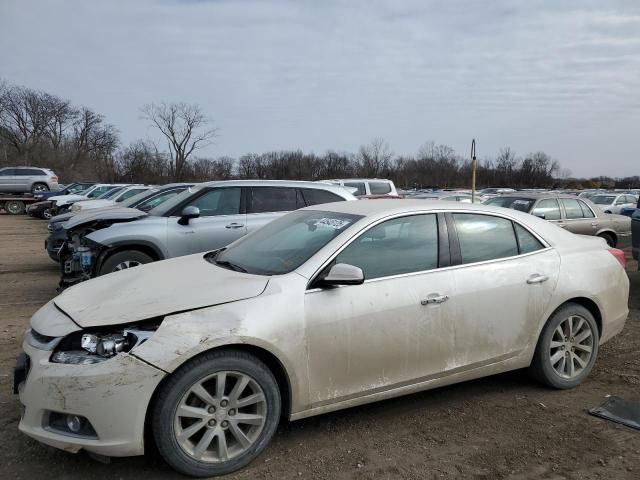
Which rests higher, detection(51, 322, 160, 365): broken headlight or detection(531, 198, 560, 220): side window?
detection(531, 198, 560, 220): side window

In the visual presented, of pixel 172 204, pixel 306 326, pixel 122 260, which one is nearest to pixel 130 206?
pixel 172 204

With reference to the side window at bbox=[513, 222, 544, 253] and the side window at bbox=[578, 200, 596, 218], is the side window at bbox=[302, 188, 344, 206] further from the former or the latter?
the side window at bbox=[578, 200, 596, 218]

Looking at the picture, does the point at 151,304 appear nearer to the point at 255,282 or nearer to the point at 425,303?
the point at 255,282

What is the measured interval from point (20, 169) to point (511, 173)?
252ft

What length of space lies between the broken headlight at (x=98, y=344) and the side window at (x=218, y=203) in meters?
4.85

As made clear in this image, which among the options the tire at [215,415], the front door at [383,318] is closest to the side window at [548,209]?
the front door at [383,318]

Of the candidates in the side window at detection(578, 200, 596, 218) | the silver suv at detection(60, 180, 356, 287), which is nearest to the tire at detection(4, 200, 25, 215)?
the silver suv at detection(60, 180, 356, 287)

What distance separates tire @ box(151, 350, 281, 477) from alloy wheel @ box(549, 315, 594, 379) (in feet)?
8.13

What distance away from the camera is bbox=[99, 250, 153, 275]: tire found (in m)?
7.03

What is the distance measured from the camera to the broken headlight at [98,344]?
9.27 feet

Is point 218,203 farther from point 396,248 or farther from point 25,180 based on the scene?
point 25,180

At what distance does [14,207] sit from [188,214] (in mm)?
28252

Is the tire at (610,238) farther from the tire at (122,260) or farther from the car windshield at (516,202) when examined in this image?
the tire at (122,260)

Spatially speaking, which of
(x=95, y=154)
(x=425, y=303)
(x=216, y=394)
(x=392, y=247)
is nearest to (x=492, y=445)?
(x=425, y=303)
